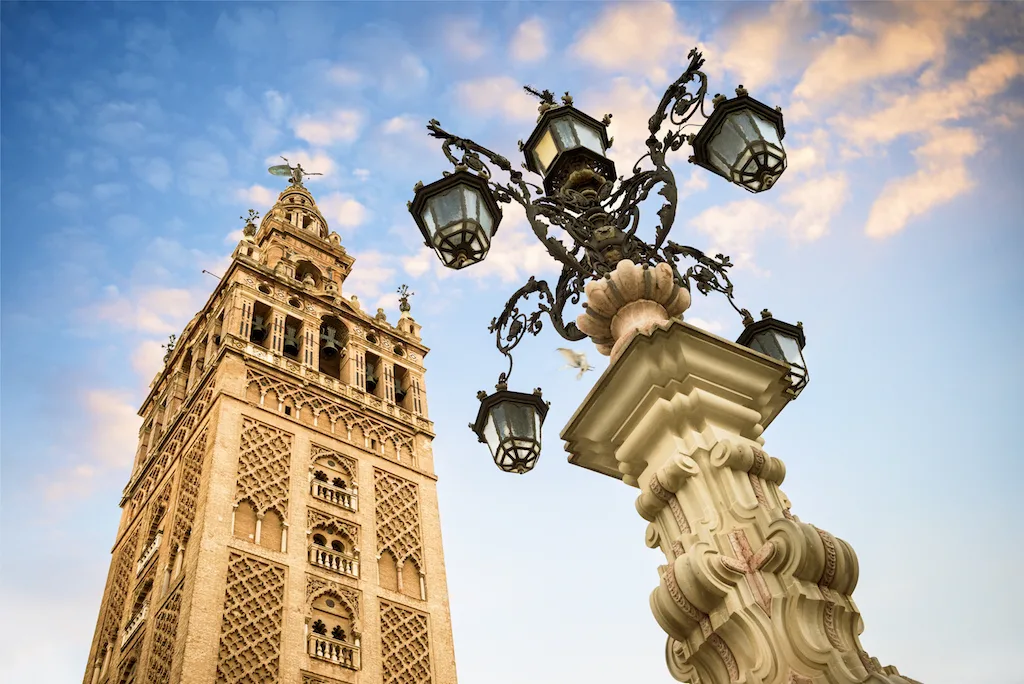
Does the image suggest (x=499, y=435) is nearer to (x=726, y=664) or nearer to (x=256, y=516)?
(x=726, y=664)

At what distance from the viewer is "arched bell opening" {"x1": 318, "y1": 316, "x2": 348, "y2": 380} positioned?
2605 centimetres

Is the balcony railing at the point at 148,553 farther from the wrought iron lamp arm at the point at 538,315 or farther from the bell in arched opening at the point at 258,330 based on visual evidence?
the wrought iron lamp arm at the point at 538,315

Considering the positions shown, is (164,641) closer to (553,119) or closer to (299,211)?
(553,119)

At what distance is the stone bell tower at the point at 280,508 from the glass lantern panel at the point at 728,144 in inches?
556

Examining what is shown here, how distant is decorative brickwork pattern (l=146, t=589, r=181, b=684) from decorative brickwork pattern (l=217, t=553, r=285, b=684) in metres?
1.03

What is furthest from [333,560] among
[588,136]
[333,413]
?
[588,136]

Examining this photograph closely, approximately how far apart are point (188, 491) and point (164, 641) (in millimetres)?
3957

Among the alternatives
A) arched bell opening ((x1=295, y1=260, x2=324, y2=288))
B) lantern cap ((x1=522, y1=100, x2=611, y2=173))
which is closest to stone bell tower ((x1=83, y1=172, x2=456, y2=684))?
arched bell opening ((x1=295, y1=260, x2=324, y2=288))

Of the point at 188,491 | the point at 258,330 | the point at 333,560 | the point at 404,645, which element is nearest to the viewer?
the point at 404,645

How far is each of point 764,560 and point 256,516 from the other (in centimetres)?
1750

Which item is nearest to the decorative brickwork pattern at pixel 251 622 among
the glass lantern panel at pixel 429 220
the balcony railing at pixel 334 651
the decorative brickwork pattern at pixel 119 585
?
the balcony railing at pixel 334 651

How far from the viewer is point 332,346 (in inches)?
1028

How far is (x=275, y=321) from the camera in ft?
81.4

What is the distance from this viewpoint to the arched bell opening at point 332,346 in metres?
26.0
